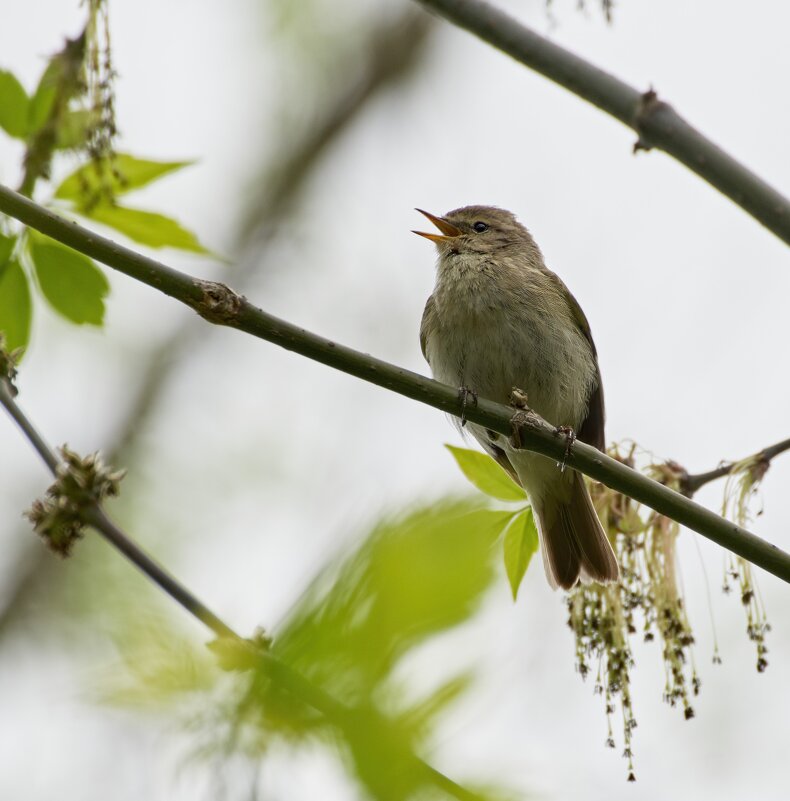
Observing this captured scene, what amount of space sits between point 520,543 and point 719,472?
74cm

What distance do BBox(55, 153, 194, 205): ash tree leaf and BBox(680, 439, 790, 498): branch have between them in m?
1.74

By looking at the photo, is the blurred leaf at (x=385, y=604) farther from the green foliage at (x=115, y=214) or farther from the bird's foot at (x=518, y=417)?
the bird's foot at (x=518, y=417)

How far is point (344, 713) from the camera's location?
1.05 meters

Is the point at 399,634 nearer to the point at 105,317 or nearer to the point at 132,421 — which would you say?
the point at 105,317

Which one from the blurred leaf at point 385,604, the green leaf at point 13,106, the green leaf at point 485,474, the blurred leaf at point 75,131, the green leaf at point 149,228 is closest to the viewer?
the blurred leaf at point 385,604

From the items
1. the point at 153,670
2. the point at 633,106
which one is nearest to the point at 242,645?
the point at 153,670

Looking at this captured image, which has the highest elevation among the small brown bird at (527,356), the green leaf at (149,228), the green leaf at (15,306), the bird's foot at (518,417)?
the small brown bird at (527,356)

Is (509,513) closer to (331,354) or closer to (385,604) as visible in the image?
(331,354)

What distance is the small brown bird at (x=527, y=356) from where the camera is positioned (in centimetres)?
521

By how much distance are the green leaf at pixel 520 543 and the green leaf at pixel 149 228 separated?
109 cm

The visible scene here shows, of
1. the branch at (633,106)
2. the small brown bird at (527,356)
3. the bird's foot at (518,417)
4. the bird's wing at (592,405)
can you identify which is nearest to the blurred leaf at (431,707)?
the branch at (633,106)

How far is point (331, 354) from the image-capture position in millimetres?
2521

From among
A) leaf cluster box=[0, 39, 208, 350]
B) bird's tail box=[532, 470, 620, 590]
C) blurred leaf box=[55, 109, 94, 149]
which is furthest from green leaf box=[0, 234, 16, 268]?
bird's tail box=[532, 470, 620, 590]

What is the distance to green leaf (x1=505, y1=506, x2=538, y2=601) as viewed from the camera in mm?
2949
